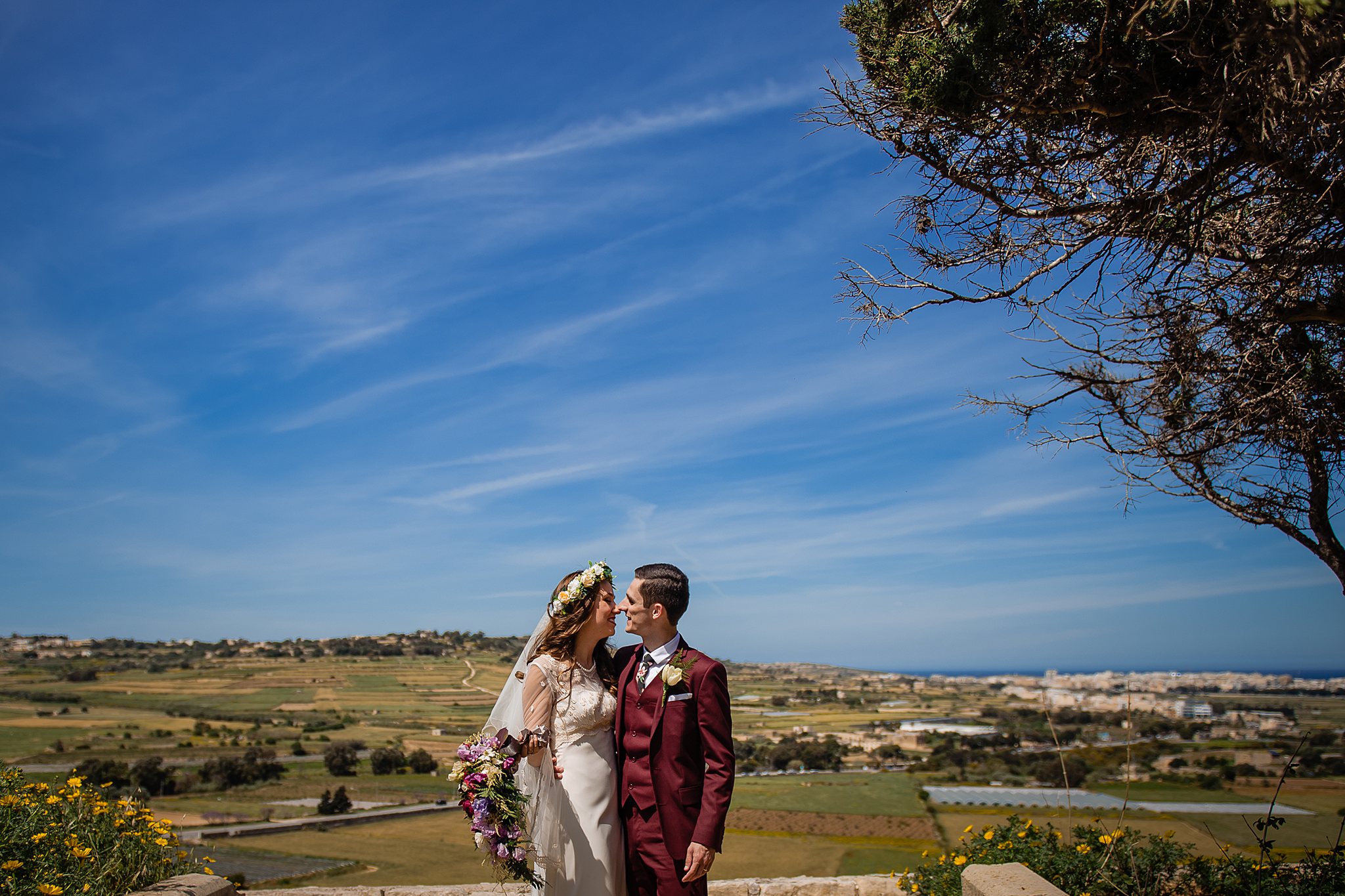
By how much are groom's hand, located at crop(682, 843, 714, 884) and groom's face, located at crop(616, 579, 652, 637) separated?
0.91 metres

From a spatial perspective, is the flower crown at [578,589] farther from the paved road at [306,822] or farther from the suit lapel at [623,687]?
the paved road at [306,822]

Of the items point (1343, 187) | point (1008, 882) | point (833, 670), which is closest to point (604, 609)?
point (1008, 882)

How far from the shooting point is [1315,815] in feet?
23.4

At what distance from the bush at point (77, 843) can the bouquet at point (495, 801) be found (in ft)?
5.62

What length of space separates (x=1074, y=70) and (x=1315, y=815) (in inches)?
294

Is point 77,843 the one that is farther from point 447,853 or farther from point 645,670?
point 447,853

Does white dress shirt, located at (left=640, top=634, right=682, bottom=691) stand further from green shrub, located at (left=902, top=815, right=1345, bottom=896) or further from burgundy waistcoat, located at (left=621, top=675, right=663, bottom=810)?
green shrub, located at (left=902, top=815, right=1345, bottom=896)

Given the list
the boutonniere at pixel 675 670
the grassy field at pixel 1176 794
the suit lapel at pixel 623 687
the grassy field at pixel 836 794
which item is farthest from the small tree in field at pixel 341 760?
the grassy field at pixel 1176 794

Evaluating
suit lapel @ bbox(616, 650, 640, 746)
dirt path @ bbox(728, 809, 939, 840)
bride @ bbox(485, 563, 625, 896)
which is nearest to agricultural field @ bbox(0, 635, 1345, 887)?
dirt path @ bbox(728, 809, 939, 840)

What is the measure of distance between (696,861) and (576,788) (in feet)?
2.02

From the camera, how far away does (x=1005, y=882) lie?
362cm

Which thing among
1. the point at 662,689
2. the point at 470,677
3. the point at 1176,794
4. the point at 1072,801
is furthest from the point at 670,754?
the point at 470,677

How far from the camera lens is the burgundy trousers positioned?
3.28 meters

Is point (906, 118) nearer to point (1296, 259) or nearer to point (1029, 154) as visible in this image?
point (1029, 154)
